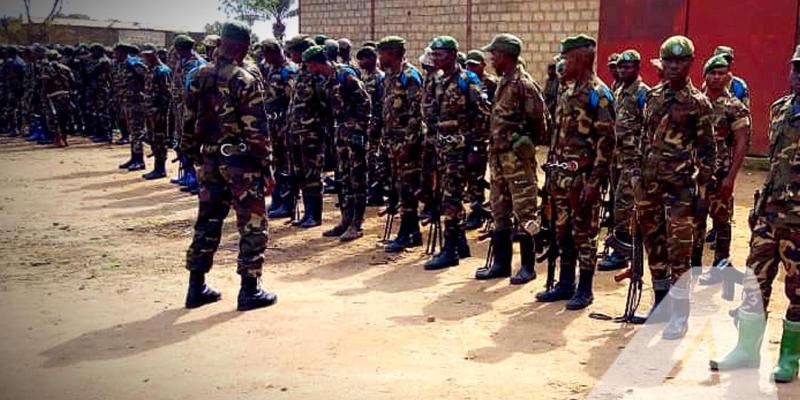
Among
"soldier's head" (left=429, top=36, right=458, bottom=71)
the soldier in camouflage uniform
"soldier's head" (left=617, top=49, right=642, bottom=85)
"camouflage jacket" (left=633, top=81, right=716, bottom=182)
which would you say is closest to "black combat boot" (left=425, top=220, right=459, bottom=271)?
the soldier in camouflage uniform

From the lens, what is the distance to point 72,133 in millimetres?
18250

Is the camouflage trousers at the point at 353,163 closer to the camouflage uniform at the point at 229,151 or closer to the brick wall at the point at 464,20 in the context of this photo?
the camouflage uniform at the point at 229,151

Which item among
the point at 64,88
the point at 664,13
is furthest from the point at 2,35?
the point at 664,13

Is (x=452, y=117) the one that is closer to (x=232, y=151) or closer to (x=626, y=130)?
(x=626, y=130)

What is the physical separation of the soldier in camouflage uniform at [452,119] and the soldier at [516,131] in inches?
22.8

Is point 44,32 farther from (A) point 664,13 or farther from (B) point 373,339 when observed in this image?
(B) point 373,339

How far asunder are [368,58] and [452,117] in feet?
8.21

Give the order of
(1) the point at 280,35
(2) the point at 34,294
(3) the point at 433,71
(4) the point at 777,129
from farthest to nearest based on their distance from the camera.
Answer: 1. (1) the point at 280,35
2. (3) the point at 433,71
3. (2) the point at 34,294
4. (4) the point at 777,129

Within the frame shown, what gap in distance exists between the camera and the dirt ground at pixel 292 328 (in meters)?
4.44

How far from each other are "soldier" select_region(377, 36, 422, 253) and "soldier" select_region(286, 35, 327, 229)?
0.96 metres


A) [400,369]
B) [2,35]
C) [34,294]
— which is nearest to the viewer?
[400,369]

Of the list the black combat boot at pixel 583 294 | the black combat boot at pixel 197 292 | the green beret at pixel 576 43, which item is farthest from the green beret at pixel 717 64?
the black combat boot at pixel 197 292

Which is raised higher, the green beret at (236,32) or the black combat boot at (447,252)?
the green beret at (236,32)

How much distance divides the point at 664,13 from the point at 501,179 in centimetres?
818
